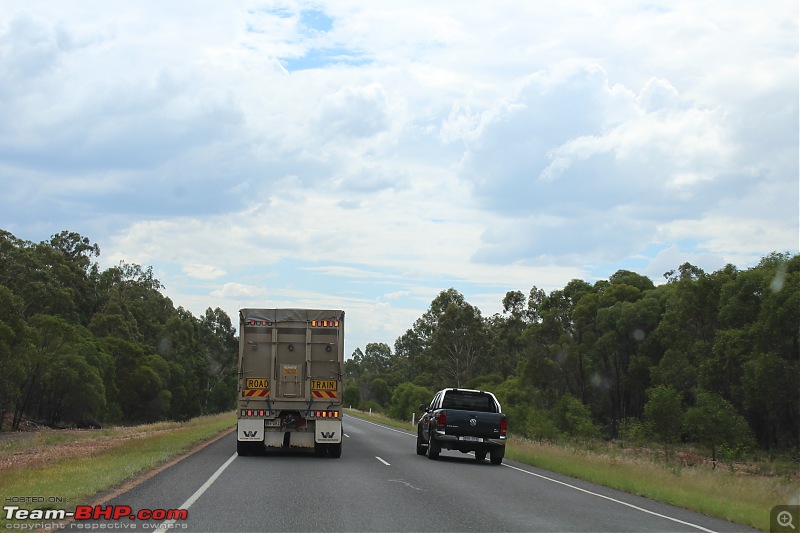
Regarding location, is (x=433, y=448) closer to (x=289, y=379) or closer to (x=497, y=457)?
(x=497, y=457)

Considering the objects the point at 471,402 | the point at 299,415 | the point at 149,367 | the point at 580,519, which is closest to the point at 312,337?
the point at 299,415

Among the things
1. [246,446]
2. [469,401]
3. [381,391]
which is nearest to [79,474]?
[246,446]

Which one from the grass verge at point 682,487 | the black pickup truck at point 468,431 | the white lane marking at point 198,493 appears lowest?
the grass verge at point 682,487

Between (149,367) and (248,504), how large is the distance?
3124 inches

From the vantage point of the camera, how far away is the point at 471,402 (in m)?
23.5

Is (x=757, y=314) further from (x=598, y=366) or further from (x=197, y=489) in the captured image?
(x=197, y=489)

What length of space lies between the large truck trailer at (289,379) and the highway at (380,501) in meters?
1.31

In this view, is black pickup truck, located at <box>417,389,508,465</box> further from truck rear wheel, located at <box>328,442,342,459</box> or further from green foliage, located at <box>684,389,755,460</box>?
green foliage, located at <box>684,389,755,460</box>

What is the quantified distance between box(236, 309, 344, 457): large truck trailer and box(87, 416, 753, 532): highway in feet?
4.30

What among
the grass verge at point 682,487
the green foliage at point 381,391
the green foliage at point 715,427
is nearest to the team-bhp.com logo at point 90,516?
the grass verge at point 682,487

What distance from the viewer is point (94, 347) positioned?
7038 cm

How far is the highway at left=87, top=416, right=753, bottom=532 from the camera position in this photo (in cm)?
1058

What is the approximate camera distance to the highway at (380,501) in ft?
34.7

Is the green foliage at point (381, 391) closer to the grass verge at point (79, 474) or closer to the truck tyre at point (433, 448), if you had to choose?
the grass verge at point (79, 474)
